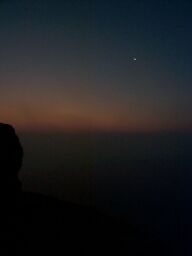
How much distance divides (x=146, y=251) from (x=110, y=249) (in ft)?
7.89

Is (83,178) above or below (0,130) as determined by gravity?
below

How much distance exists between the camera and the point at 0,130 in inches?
543

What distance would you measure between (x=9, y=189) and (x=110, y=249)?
437 cm

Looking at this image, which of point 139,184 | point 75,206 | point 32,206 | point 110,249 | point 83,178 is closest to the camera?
point 110,249

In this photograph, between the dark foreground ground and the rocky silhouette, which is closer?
the dark foreground ground

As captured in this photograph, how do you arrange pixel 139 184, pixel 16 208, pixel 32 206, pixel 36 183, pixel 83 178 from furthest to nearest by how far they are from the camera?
pixel 139 184 → pixel 83 178 → pixel 36 183 → pixel 32 206 → pixel 16 208

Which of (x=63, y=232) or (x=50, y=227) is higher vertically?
(x=50, y=227)

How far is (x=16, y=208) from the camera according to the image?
1327 cm

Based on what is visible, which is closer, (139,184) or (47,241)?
(47,241)

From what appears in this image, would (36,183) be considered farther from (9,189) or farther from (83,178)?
(83,178)

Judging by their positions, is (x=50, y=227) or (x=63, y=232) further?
(x=50, y=227)

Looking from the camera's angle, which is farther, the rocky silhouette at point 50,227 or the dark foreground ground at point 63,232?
the rocky silhouette at point 50,227

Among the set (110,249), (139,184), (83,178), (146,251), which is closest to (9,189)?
(110,249)

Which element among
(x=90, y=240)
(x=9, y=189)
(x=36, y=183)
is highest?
(x=9, y=189)
